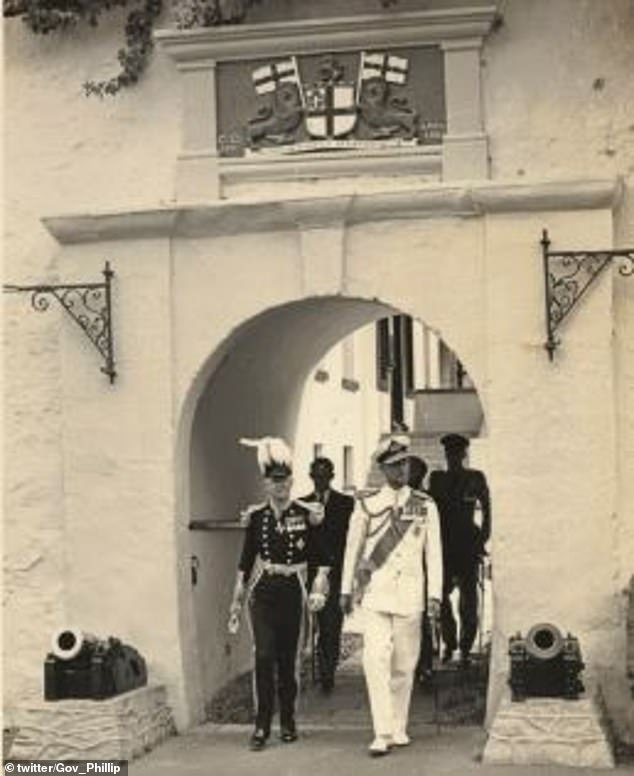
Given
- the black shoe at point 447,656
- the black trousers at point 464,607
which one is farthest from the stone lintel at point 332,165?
the black shoe at point 447,656

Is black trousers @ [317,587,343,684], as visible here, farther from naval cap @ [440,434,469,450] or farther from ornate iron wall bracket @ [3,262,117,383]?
ornate iron wall bracket @ [3,262,117,383]

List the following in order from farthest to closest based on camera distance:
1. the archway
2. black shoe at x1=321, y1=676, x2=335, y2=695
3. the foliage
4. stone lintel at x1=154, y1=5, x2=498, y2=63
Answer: black shoe at x1=321, y1=676, x2=335, y2=695 → the archway → the foliage → stone lintel at x1=154, y1=5, x2=498, y2=63

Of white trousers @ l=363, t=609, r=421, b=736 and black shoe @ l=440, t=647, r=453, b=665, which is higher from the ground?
white trousers @ l=363, t=609, r=421, b=736

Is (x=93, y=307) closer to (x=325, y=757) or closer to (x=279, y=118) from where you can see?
(x=279, y=118)

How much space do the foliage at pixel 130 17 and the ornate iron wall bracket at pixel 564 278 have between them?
258cm

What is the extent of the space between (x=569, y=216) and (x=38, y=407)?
3.75 metres

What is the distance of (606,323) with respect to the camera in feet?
25.6

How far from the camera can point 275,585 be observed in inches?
303

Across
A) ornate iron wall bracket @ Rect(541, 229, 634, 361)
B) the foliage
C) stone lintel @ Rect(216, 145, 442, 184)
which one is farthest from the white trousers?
the foliage

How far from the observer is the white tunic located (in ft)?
24.5

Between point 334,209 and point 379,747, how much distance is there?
327 centimetres

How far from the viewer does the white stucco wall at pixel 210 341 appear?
784 cm

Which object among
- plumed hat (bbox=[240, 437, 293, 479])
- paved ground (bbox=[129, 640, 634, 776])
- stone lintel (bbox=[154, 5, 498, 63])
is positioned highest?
stone lintel (bbox=[154, 5, 498, 63])

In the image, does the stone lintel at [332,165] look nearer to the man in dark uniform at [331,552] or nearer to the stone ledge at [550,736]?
the man in dark uniform at [331,552]
